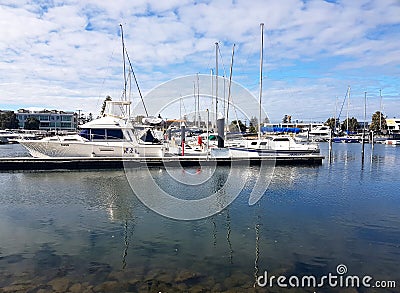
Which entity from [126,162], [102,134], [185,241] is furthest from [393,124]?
[185,241]

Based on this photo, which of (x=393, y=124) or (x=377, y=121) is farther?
(x=393, y=124)

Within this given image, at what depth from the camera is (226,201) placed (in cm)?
1702

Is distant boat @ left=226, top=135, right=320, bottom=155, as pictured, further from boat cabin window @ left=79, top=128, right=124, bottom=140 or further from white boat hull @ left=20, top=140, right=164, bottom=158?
boat cabin window @ left=79, top=128, right=124, bottom=140

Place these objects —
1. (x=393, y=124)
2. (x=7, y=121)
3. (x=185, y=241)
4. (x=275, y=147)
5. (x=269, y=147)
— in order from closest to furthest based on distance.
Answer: (x=185, y=241) < (x=269, y=147) < (x=275, y=147) < (x=7, y=121) < (x=393, y=124)

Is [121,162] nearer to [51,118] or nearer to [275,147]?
[275,147]

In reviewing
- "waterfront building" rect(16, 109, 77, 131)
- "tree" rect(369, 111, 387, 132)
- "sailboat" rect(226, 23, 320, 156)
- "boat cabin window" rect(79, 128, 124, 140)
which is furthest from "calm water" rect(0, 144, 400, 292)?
"waterfront building" rect(16, 109, 77, 131)

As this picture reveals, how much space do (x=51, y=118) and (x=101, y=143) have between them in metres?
100

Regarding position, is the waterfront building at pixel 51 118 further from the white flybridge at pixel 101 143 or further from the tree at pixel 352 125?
the tree at pixel 352 125

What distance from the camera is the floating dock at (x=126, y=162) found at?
1069 inches

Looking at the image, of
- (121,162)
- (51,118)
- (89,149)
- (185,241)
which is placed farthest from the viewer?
(51,118)

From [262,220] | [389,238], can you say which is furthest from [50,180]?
[389,238]

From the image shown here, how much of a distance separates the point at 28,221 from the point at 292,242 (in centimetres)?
1010

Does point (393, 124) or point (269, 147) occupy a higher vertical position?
A: point (393, 124)

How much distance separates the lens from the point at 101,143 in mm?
29688
